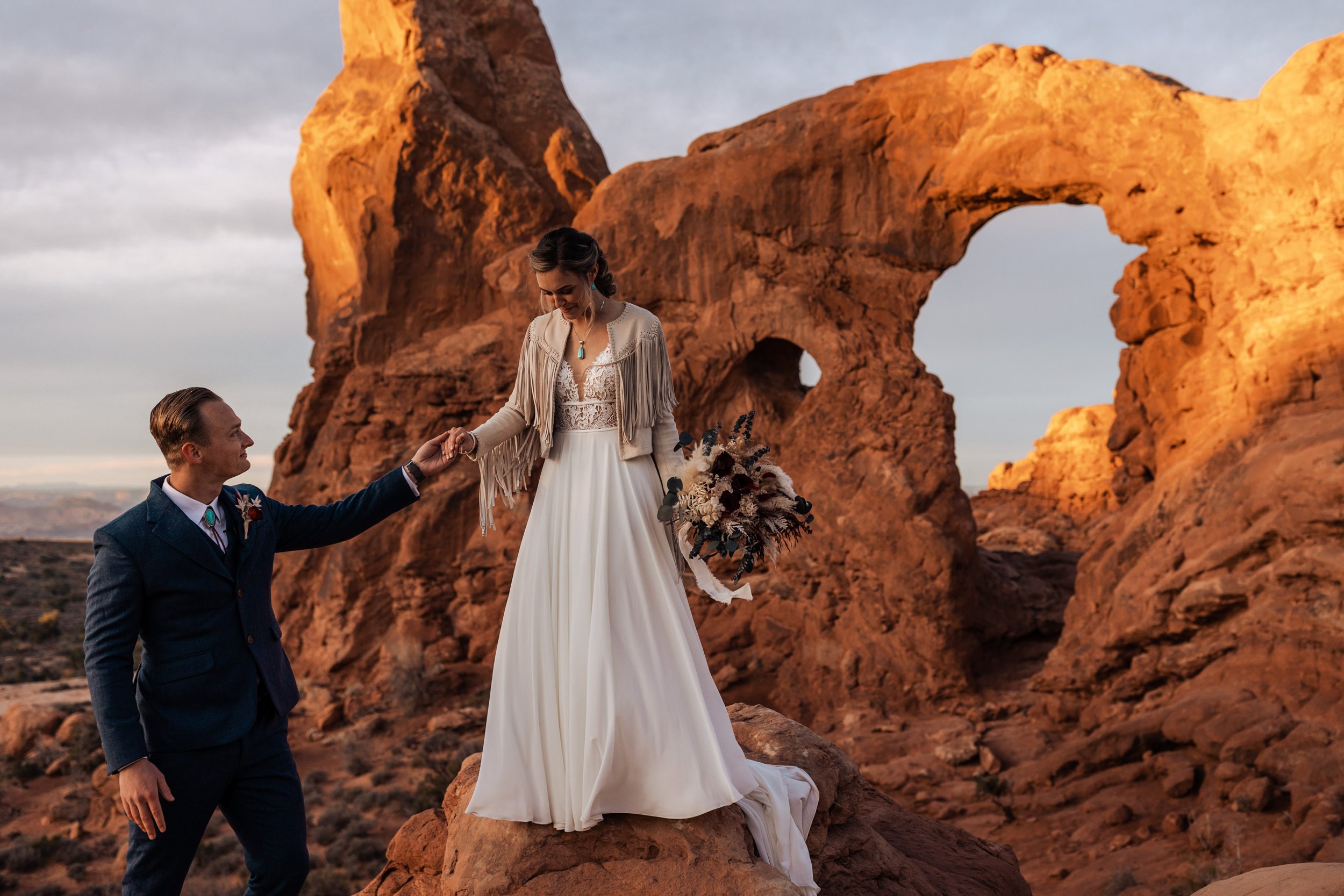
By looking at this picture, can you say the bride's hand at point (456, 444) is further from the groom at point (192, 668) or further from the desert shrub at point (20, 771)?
the desert shrub at point (20, 771)

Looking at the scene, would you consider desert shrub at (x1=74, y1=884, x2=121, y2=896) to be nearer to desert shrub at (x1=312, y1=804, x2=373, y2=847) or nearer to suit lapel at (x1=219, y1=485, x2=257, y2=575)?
desert shrub at (x1=312, y1=804, x2=373, y2=847)

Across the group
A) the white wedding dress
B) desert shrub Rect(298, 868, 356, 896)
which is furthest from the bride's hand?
desert shrub Rect(298, 868, 356, 896)

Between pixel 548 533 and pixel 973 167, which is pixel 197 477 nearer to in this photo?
pixel 548 533

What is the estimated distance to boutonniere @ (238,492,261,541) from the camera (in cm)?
301

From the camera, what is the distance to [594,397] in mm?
3500

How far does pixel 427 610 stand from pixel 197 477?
952cm

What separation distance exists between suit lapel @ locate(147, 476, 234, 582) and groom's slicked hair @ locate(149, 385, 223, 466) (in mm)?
142

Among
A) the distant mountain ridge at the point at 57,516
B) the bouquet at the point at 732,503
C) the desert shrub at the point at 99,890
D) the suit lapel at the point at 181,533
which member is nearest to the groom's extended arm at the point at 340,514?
the suit lapel at the point at 181,533

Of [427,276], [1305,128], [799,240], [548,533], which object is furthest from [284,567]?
[1305,128]

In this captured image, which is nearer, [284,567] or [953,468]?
[953,468]

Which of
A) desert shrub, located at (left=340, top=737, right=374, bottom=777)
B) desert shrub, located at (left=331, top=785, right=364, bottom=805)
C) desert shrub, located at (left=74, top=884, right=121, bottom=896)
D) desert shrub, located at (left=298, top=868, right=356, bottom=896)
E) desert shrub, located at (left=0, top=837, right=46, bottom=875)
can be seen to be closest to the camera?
desert shrub, located at (left=298, top=868, right=356, bottom=896)

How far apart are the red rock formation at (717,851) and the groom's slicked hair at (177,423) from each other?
1584 mm

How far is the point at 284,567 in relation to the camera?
43.1 feet

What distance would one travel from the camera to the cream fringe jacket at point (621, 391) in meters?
3.47
